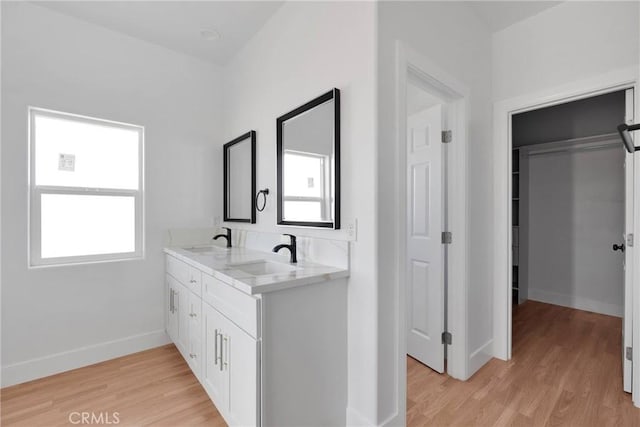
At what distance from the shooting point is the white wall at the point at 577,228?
3404mm

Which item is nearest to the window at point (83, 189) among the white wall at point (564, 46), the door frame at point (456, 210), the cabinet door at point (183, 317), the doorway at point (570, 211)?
the cabinet door at point (183, 317)

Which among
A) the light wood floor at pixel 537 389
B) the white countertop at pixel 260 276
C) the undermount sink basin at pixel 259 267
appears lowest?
the light wood floor at pixel 537 389

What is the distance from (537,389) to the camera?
81.0 inches

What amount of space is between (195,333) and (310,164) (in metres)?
1.42

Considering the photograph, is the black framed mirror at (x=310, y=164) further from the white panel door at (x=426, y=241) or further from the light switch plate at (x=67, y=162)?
the light switch plate at (x=67, y=162)

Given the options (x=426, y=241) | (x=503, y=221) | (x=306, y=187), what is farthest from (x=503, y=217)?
(x=306, y=187)

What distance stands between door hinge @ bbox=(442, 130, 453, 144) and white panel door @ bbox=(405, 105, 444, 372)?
0.16 ft

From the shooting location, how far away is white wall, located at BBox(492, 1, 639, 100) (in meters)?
1.99

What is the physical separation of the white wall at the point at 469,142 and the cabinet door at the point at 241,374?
2.14ft

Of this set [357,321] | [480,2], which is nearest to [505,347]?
[357,321]

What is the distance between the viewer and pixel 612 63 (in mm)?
2020

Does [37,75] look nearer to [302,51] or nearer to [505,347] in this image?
[302,51]

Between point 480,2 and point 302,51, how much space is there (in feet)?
4.64

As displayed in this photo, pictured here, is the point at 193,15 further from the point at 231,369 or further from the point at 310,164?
the point at 231,369
